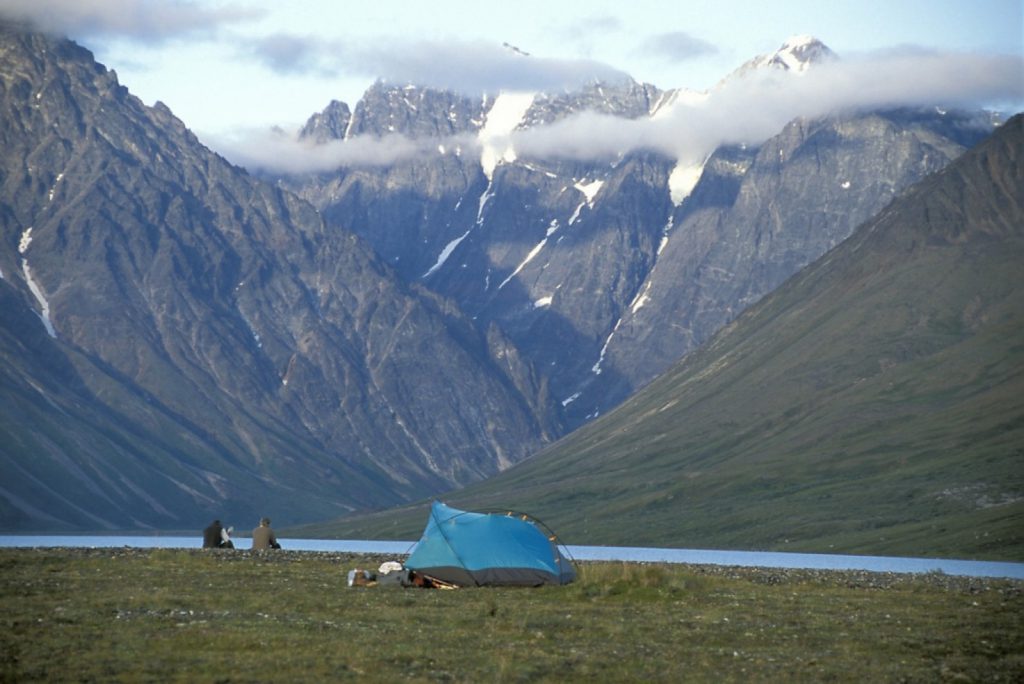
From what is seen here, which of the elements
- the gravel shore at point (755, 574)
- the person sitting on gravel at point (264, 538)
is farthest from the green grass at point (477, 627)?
the person sitting on gravel at point (264, 538)

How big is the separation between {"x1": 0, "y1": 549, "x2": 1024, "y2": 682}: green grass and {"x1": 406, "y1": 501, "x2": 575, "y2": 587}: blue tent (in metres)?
1.25

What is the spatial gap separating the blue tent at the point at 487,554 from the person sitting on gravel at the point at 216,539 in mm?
15057

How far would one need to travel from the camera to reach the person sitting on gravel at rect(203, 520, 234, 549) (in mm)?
68438

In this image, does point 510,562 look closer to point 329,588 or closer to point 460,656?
point 329,588

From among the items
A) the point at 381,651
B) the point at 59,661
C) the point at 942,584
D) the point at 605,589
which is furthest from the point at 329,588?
the point at 942,584

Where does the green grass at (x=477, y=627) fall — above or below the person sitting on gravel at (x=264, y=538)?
below

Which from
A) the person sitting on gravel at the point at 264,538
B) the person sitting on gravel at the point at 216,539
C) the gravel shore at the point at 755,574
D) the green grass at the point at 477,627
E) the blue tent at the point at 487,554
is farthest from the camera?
the person sitting on gravel at the point at 216,539

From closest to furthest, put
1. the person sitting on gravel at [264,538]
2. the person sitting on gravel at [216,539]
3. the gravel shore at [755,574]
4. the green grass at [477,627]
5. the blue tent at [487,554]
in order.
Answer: the green grass at [477,627]
the blue tent at [487,554]
the gravel shore at [755,574]
the person sitting on gravel at [264,538]
the person sitting on gravel at [216,539]

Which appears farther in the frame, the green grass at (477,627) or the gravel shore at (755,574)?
the gravel shore at (755,574)

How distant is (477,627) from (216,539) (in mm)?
27895

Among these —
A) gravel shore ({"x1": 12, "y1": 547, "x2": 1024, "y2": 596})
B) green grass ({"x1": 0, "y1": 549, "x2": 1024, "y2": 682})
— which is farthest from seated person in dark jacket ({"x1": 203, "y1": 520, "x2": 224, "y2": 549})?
green grass ({"x1": 0, "y1": 549, "x2": 1024, "y2": 682})

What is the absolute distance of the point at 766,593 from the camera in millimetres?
54344

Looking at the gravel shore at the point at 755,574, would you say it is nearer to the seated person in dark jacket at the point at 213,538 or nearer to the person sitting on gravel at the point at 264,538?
the person sitting on gravel at the point at 264,538

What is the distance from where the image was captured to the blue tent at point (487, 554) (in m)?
54.4
